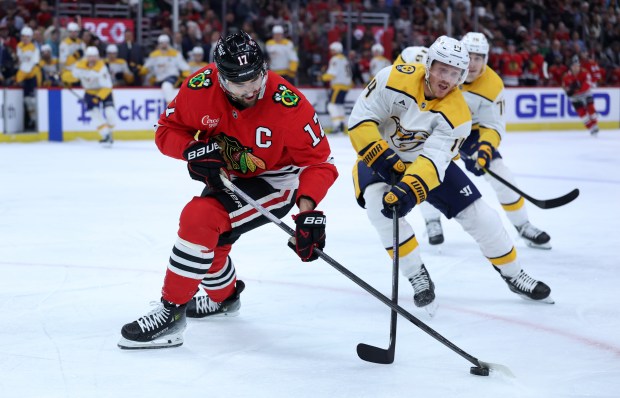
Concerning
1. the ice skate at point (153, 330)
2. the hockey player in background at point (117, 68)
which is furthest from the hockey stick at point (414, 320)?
the hockey player in background at point (117, 68)

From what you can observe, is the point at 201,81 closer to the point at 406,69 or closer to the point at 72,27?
the point at 406,69

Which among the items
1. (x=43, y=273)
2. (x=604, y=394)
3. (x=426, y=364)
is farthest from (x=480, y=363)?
(x=43, y=273)

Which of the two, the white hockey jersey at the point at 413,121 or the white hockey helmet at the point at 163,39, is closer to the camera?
the white hockey jersey at the point at 413,121

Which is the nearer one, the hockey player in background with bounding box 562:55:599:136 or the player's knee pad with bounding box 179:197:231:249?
the player's knee pad with bounding box 179:197:231:249

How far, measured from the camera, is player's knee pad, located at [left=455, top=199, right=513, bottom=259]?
3.80 m

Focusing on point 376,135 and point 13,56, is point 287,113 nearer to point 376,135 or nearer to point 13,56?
point 376,135

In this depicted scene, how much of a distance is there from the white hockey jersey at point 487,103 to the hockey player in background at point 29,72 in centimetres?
857

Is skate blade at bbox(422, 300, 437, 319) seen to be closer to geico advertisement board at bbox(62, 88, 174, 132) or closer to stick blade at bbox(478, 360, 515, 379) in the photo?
stick blade at bbox(478, 360, 515, 379)

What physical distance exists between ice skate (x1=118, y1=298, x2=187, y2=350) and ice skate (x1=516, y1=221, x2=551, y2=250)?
2.63m

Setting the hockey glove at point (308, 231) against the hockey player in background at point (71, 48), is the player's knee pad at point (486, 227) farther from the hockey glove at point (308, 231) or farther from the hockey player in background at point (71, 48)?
the hockey player in background at point (71, 48)

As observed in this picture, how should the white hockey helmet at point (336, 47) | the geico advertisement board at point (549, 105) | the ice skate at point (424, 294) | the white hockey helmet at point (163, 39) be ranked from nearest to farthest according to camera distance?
1. the ice skate at point (424, 294)
2. the white hockey helmet at point (163, 39)
3. the white hockey helmet at point (336, 47)
4. the geico advertisement board at point (549, 105)

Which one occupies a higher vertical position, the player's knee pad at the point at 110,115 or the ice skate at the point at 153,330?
the ice skate at the point at 153,330

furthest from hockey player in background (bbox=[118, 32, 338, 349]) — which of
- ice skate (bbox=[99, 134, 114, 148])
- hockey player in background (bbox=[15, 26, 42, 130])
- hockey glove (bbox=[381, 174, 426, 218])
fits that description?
hockey player in background (bbox=[15, 26, 42, 130])

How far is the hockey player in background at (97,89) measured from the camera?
11.7 m
